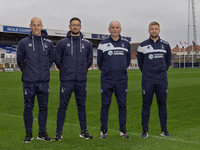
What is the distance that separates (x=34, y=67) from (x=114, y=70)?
57.2 inches

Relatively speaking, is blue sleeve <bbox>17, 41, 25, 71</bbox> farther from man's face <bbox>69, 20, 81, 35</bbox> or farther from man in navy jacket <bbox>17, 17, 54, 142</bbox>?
man's face <bbox>69, 20, 81, 35</bbox>

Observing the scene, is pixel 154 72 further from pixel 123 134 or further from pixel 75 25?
pixel 75 25

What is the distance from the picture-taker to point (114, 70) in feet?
19.2

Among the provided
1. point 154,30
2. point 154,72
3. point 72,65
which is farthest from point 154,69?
point 72,65

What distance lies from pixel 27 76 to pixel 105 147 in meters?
1.83

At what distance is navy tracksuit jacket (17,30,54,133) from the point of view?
5.54 m

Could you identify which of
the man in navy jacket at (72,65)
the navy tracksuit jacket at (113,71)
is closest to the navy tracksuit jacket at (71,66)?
the man in navy jacket at (72,65)

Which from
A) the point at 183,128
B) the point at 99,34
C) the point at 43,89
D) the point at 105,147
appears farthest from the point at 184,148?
the point at 99,34

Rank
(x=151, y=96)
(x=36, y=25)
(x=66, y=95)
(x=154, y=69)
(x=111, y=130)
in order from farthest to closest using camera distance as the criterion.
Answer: (x=111, y=130) → (x=151, y=96) → (x=154, y=69) → (x=66, y=95) → (x=36, y=25)

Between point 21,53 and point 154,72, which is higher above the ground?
point 21,53

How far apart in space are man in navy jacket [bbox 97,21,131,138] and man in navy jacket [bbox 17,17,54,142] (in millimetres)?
1063

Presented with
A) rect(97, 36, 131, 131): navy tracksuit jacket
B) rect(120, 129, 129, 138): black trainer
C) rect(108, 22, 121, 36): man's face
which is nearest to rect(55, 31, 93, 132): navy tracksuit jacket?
rect(97, 36, 131, 131): navy tracksuit jacket

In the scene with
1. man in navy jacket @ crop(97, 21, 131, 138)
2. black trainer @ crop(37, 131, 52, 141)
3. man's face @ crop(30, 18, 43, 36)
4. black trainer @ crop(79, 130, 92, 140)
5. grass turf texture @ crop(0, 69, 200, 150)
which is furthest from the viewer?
man in navy jacket @ crop(97, 21, 131, 138)

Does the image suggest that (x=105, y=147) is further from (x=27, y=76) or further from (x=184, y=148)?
(x=27, y=76)
